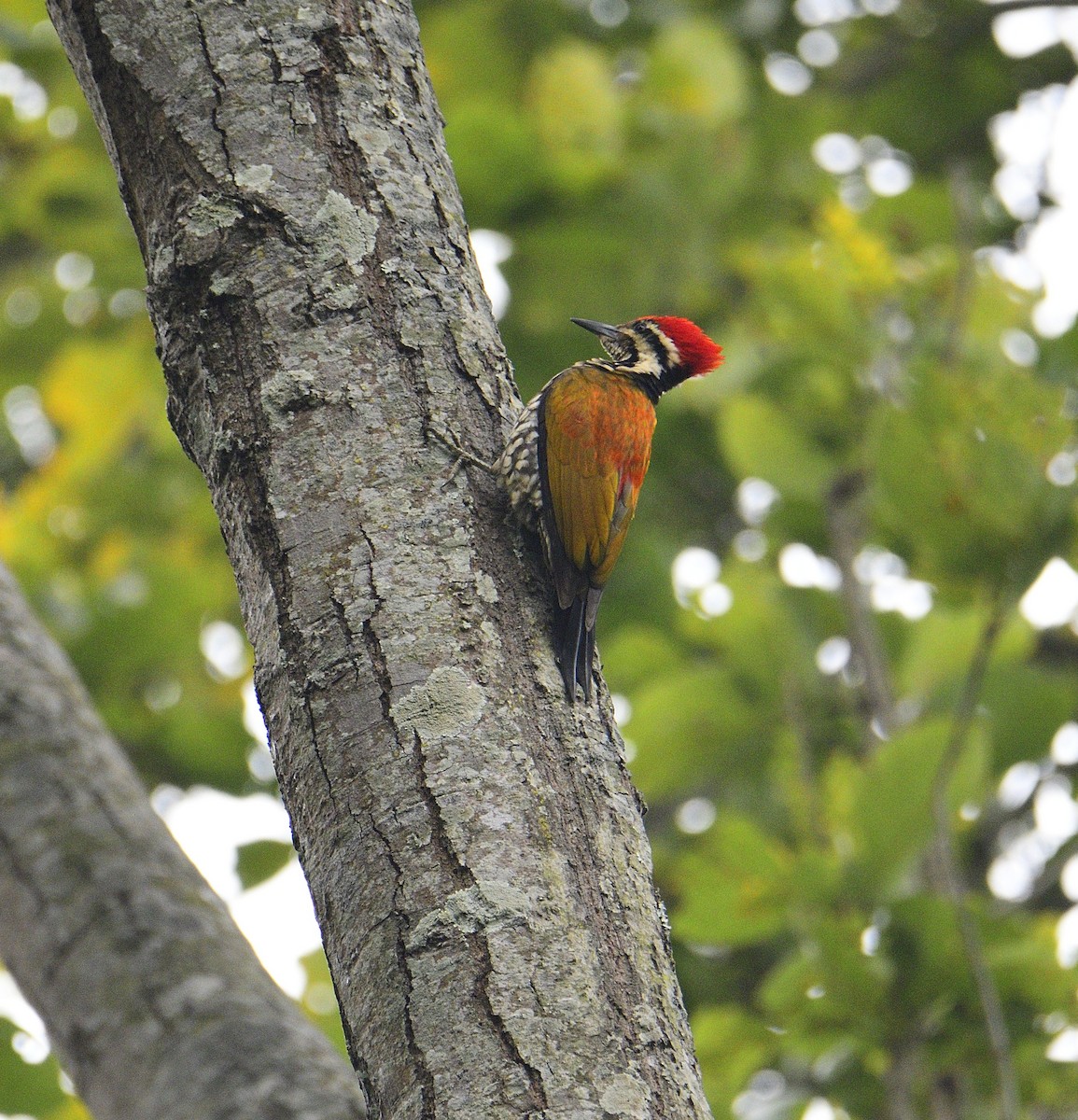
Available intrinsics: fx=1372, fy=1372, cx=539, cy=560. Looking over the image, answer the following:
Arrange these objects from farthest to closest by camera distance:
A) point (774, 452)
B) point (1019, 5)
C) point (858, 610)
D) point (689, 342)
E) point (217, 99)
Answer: point (1019, 5) → point (774, 452) → point (689, 342) → point (858, 610) → point (217, 99)

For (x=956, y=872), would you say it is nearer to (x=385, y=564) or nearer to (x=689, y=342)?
(x=689, y=342)

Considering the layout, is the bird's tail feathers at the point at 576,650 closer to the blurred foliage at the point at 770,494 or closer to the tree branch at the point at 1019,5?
the blurred foliage at the point at 770,494

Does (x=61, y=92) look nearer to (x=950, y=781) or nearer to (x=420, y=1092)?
(x=950, y=781)

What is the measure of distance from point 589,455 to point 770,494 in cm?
123

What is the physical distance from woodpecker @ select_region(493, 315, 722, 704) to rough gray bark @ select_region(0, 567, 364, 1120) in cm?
89

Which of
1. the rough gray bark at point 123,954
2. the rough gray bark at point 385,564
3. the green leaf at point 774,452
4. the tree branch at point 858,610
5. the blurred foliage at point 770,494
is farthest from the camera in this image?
the green leaf at point 774,452

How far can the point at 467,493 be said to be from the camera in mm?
1799

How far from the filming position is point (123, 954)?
94.7 inches

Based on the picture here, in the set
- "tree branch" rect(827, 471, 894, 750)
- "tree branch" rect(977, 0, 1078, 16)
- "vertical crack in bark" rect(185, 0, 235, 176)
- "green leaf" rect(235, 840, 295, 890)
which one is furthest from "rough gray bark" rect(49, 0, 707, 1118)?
"tree branch" rect(977, 0, 1078, 16)

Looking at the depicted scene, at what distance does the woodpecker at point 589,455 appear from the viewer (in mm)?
1992

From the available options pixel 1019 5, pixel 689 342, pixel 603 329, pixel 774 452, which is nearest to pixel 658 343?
pixel 689 342

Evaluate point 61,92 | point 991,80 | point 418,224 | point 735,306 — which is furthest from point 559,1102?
point 61,92

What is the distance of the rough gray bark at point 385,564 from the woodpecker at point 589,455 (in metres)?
0.09

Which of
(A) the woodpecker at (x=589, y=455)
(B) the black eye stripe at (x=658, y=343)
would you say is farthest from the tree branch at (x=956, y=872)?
(B) the black eye stripe at (x=658, y=343)
